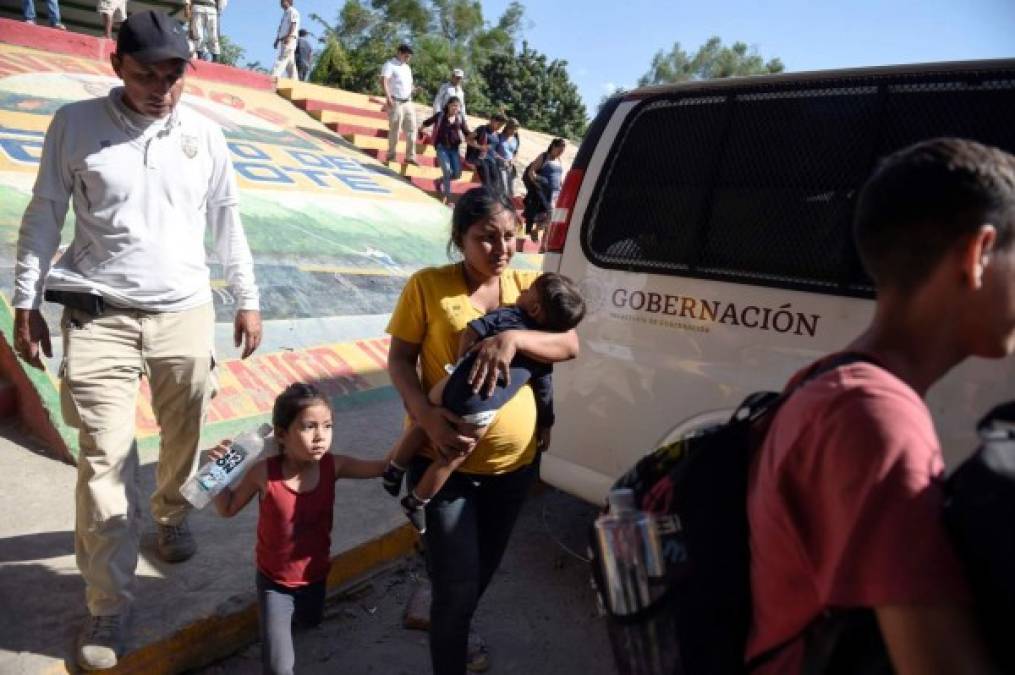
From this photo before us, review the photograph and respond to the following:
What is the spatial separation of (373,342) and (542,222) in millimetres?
7314

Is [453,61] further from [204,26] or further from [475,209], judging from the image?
[475,209]

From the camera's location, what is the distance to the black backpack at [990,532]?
82 centimetres

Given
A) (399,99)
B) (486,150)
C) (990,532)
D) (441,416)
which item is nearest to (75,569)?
(441,416)

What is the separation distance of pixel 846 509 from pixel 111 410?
255cm

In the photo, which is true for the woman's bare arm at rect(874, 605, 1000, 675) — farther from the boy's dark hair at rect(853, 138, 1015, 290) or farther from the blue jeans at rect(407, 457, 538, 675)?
the blue jeans at rect(407, 457, 538, 675)

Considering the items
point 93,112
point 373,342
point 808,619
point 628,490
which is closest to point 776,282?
point 628,490

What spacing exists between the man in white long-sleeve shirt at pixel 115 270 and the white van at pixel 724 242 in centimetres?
160

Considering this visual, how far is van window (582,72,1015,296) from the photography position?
2508mm

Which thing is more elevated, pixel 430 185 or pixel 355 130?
pixel 355 130

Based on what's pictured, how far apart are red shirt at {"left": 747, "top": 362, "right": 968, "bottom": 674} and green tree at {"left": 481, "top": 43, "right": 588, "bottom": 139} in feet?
148

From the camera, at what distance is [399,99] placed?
12422 millimetres

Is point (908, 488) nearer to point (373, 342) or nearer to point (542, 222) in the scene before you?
point (373, 342)

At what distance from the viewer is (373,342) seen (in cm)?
642

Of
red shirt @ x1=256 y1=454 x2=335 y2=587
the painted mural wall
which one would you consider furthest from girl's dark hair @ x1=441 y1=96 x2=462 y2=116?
red shirt @ x1=256 y1=454 x2=335 y2=587
